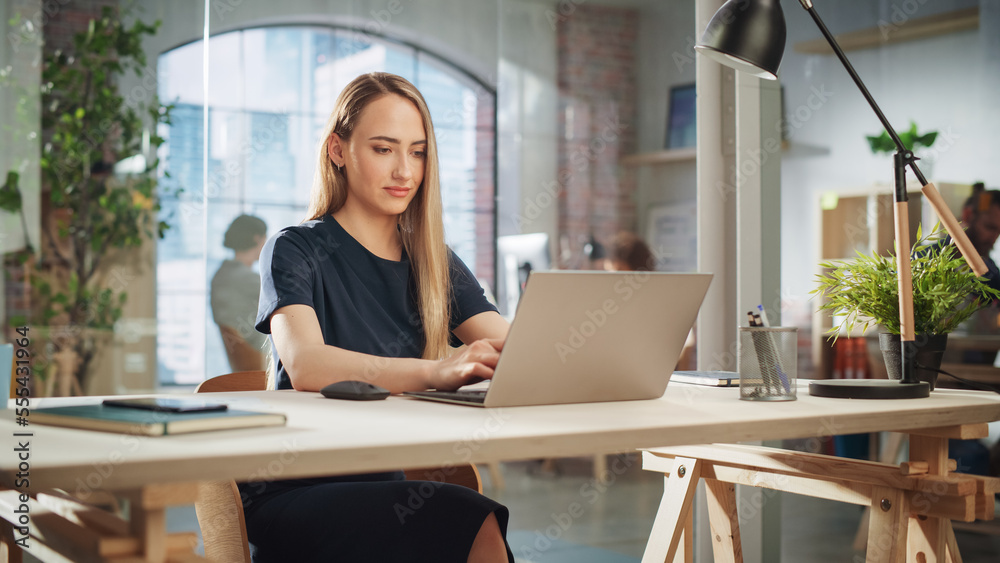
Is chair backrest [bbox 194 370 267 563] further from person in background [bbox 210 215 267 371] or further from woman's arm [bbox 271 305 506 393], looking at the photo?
person in background [bbox 210 215 267 371]

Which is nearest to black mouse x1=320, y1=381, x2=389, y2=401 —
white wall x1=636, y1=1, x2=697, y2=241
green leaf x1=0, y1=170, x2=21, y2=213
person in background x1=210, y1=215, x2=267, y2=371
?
person in background x1=210, y1=215, x2=267, y2=371

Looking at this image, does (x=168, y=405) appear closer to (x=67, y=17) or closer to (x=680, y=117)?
(x=67, y=17)

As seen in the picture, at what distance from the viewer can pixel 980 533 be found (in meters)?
2.65

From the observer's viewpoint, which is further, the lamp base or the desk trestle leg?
the desk trestle leg

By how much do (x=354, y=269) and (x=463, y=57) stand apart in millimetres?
3969

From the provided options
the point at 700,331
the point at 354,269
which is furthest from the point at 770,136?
the point at 354,269

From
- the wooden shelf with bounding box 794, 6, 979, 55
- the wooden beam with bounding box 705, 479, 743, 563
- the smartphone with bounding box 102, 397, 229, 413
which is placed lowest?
the wooden beam with bounding box 705, 479, 743, 563

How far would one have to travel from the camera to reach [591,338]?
3.77 feet

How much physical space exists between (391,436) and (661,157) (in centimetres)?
481

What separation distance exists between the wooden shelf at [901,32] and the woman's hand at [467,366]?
1.91 m

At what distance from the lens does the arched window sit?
4.12 meters

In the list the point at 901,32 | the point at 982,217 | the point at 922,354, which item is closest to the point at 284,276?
the point at 922,354

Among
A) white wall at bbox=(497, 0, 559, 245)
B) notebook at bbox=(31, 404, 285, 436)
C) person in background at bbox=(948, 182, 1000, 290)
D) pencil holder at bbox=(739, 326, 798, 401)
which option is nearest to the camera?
notebook at bbox=(31, 404, 285, 436)

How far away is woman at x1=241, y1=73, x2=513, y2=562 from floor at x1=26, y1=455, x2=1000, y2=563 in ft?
4.80
